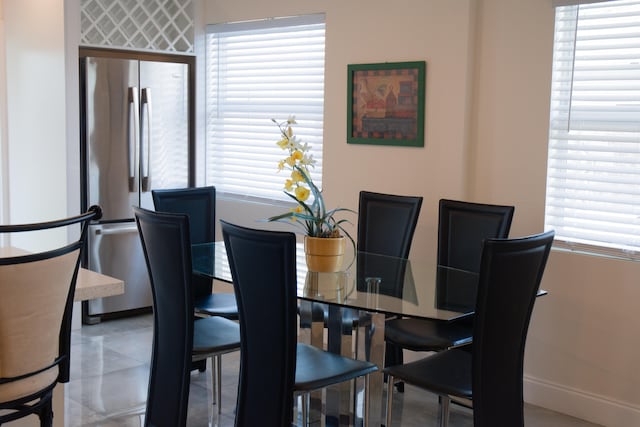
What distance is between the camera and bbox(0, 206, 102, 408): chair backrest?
89.4 inches

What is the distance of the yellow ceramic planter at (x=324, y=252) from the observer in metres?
3.43

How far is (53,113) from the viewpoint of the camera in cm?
507

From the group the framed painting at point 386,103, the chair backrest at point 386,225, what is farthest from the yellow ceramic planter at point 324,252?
the framed painting at point 386,103

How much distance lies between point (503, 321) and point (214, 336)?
1.32 meters

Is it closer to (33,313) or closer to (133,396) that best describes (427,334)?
(133,396)

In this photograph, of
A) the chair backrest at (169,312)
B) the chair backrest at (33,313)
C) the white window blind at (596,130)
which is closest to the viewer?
the chair backrest at (33,313)

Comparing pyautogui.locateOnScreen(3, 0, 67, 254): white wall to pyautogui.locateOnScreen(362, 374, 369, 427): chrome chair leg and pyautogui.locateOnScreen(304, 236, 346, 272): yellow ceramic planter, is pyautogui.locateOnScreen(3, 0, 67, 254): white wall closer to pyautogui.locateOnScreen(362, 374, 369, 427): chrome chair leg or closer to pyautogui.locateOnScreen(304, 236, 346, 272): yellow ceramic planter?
pyautogui.locateOnScreen(304, 236, 346, 272): yellow ceramic planter

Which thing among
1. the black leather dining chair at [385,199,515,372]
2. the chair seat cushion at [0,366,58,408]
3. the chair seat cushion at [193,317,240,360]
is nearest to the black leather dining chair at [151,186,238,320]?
the chair seat cushion at [193,317,240,360]

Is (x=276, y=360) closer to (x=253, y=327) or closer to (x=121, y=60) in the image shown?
(x=253, y=327)

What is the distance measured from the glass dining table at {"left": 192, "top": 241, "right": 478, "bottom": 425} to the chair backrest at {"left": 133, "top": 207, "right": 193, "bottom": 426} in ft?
0.70

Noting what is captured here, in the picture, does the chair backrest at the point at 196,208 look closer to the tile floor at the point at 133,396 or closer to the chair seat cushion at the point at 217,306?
the chair seat cushion at the point at 217,306

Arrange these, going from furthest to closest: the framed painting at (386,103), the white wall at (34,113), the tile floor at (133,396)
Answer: the white wall at (34,113) → the framed painting at (386,103) → the tile floor at (133,396)

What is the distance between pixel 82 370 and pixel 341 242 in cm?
193

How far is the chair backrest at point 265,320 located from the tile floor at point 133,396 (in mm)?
922
